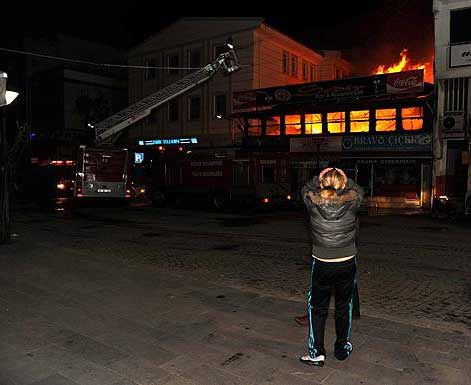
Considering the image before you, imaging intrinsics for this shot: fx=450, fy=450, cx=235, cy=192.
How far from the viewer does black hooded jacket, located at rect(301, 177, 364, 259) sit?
4.09 metres

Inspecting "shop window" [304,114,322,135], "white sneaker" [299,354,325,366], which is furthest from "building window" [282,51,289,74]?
"white sneaker" [299,354,325,366]

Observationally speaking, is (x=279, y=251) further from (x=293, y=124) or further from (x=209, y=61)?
(x=209, y=61)

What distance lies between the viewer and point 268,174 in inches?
810

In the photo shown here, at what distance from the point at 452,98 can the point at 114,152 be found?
1597cm

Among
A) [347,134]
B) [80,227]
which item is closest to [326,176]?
[80,227]

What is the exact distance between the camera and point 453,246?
1115cm

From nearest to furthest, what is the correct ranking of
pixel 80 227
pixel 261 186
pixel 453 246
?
pixel 453 246 < pixel 80 227 < pixel 261 186

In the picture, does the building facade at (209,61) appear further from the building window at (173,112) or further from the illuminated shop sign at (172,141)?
the illuminated shop sign at (172,141)

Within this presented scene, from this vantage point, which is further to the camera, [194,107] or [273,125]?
[194,107]

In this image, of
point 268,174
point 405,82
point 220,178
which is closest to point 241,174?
point 220,178

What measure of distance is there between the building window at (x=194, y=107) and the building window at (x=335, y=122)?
10246 mm

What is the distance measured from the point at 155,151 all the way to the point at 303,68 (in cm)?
1499

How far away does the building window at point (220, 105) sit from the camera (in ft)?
100

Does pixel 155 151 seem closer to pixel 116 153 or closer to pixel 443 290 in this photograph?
pixel 116 153
